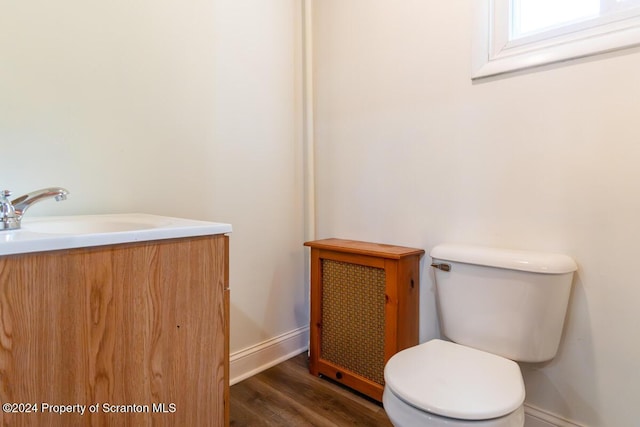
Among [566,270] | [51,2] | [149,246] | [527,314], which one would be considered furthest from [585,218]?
[51,2]

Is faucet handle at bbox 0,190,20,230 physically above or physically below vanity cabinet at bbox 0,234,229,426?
above

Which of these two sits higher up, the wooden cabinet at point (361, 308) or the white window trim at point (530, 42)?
the white window trim at point (530, 42)

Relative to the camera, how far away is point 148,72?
58.1 inches

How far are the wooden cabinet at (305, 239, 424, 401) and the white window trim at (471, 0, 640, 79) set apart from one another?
0.82 metres

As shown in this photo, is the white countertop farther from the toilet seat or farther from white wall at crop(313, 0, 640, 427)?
white wall at crop(313, 0, 640, 427)

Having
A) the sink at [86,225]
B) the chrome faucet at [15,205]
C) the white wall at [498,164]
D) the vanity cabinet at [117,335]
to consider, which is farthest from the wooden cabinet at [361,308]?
the chrome faucet at [15,205]

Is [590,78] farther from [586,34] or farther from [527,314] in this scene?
[527,314]

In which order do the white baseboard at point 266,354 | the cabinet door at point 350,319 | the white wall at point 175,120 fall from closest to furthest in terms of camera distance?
the white wall at point 175,120
the cabinet door at point 350,319
the white baseboard at point 266,354

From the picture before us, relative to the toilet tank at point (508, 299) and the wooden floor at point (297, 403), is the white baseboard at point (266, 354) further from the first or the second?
the toilet tank at point (508, 299)

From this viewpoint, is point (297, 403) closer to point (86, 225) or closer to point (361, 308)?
point (361, 308)

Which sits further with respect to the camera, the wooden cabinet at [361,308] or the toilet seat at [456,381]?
the wooden cabinet at [361,308]

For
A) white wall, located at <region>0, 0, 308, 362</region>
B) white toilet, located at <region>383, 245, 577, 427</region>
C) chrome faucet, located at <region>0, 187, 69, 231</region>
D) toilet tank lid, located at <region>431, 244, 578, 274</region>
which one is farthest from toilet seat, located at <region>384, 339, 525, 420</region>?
chrome faucet, located at <region>0, 187, 69, 231</region>

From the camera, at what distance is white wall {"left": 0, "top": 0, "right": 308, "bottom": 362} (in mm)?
1226

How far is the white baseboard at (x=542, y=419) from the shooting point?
1270mm
